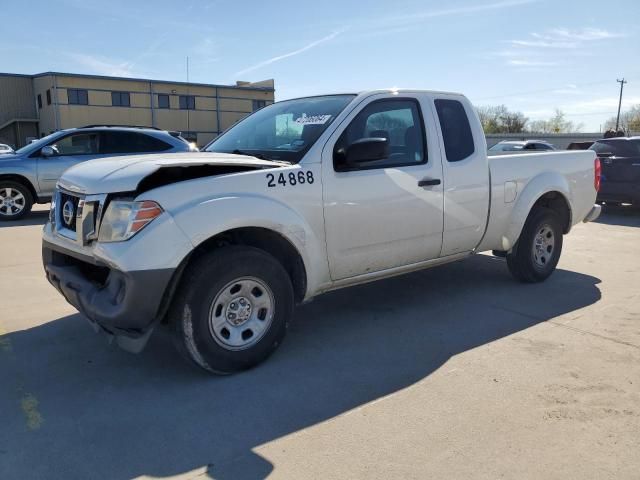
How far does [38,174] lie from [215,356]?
8904mm

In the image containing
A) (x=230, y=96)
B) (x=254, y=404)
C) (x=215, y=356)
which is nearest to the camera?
(x=254, y=404)

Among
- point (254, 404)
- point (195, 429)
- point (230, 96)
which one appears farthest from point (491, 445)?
point (230, 96)

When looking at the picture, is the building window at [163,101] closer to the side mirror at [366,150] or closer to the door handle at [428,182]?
the door handle at [428,182]

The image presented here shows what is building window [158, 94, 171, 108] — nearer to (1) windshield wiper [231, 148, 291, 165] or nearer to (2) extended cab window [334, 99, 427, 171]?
(1) windshield wiper [231, 148, 291, 165]

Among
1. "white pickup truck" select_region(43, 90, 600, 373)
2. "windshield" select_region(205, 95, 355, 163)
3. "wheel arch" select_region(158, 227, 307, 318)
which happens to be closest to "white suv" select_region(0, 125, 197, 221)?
"windshield" select_region(205, 95, 355, 163)

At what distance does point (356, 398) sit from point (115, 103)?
140 ft

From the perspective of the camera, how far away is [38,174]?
10.7 meters

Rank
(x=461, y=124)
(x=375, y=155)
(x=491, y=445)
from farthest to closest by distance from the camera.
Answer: (x=461, y=124), (x=375, y=155), (x=491, y=445)

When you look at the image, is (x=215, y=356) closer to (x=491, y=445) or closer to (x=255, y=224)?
(x=255, y=224)

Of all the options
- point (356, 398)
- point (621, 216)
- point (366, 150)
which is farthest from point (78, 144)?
point (621, 216)

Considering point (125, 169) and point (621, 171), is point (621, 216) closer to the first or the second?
point (621, 171)

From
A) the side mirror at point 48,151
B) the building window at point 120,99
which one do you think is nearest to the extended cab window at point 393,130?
the side mirror at point 48,151

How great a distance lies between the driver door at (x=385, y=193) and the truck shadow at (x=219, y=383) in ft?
2.06

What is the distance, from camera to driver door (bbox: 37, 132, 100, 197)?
10.7m
